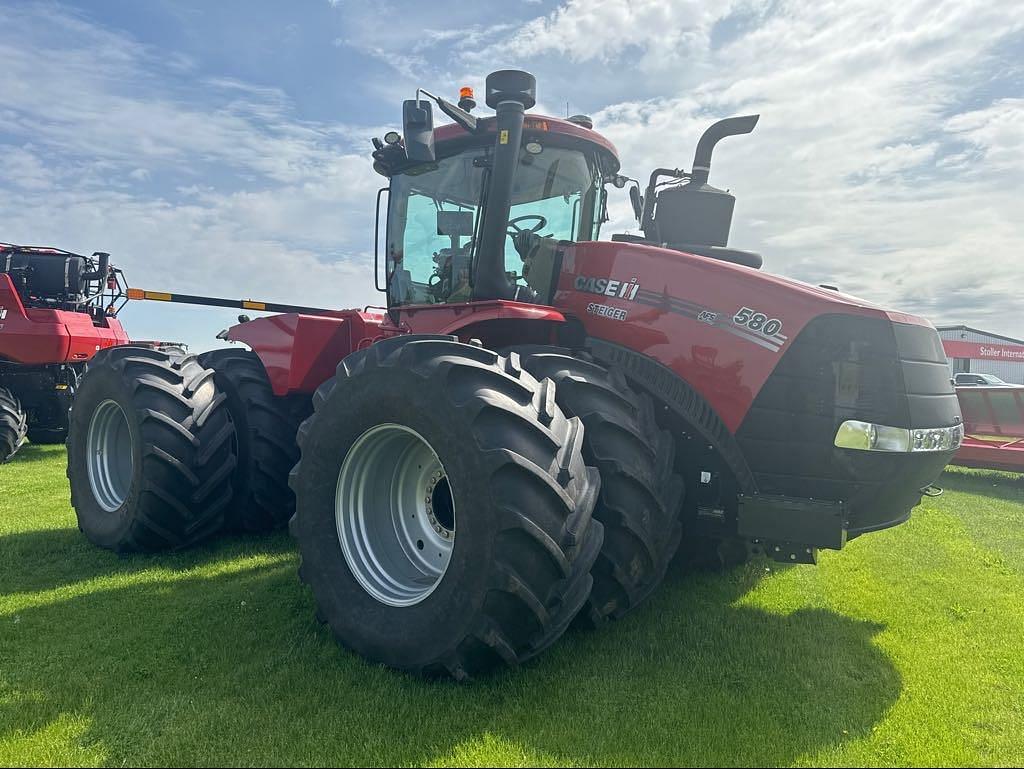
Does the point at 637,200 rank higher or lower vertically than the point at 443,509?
higher

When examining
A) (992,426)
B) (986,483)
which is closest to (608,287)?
(986,483)

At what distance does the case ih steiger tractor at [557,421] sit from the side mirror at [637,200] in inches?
9.5

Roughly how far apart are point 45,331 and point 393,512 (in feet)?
30.9

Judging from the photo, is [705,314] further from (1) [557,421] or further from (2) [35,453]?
(2) [35,453]

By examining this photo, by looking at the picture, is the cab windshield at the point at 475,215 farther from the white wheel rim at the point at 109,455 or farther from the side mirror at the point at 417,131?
the white wheel rim at the point at 109,455

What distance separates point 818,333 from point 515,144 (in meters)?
1.93

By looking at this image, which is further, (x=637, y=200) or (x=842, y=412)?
(x=637, y=200)

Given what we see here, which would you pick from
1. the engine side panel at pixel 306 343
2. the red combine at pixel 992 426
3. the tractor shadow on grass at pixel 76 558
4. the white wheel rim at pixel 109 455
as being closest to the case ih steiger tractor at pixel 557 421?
the tractor shadow on grass at pixel 76 558

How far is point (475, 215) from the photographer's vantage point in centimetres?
456

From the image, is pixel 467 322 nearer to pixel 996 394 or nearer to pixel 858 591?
pixel 858 591

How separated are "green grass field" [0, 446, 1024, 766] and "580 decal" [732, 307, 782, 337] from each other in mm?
1560

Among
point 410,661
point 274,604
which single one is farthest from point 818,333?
point 274,604

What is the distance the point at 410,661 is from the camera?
3127 millimetres

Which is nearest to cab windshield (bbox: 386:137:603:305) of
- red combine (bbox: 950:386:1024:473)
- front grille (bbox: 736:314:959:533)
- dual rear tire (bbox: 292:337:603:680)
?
dual rear tire (bbox: 292:337:603:680)
